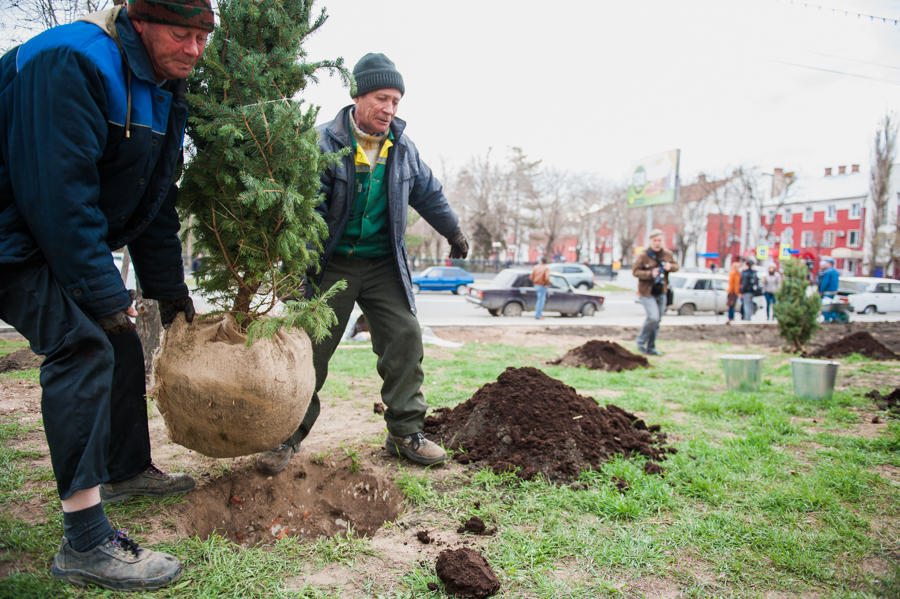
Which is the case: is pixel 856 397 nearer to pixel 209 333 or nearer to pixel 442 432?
pixel 442 432

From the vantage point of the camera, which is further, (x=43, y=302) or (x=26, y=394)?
(x=26, y=394)

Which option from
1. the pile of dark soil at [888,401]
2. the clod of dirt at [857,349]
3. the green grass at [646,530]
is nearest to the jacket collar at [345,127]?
the green grass at [646,530]

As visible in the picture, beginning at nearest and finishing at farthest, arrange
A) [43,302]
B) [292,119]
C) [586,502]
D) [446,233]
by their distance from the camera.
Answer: [43,302] → [292,119] → [586,502] → [446,233]

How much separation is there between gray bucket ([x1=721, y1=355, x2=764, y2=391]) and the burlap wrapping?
471 centimetres

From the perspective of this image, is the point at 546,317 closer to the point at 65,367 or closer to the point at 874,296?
the point at 65,367

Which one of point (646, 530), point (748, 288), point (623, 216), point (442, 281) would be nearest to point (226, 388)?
point (646, 530)

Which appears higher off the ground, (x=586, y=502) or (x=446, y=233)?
(x=446, y=233)

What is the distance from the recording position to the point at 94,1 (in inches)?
211

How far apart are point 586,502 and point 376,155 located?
2.15 metres

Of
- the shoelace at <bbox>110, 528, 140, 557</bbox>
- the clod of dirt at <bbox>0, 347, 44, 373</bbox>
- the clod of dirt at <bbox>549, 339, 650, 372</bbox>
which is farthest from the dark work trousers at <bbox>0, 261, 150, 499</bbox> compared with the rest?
→ the clod of dirt at <bbox>549, 339, 650, 372</bbox>

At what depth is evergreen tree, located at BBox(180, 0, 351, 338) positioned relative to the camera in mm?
2191

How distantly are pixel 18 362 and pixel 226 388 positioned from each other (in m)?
4.30

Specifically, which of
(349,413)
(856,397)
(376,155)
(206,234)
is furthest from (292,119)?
(856,397)

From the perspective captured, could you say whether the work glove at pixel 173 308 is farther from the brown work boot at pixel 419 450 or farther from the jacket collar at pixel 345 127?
the brown work boot at pixel 419 450
